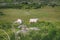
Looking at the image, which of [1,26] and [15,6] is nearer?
[1,26]

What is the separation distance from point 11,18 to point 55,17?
169 centimetres

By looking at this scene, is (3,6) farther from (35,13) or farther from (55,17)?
(55,17)

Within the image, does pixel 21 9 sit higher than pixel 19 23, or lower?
lower

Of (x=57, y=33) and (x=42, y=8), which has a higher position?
(x=57, y=33)

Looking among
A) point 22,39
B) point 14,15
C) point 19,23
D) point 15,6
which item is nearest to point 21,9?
point 15,6

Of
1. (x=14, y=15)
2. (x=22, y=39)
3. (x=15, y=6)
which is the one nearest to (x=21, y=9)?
(x=15, y=6)

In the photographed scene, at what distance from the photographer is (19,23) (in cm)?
831

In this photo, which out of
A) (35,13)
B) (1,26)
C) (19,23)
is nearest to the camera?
(1,26)

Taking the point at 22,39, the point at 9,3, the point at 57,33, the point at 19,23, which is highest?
the point at 57,33

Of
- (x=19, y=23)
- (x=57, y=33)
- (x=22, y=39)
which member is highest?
(x=57, y=33)

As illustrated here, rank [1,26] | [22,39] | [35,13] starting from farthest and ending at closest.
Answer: [35,13]
[1,26]
[22,39]

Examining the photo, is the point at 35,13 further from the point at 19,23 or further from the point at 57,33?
the point at 57,33

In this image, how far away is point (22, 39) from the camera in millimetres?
4395

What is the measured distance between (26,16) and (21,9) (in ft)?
4.49
